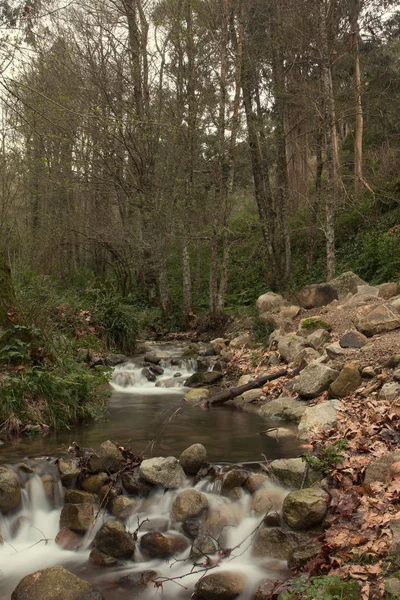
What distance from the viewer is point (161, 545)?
4.73 m

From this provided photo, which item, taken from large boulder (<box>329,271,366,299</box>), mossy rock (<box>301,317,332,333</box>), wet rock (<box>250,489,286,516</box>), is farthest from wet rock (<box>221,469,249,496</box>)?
large boulder (<box>329,271,366,299</box>)

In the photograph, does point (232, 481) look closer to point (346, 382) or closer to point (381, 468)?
point (381, 468)

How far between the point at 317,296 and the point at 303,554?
9.44 meters

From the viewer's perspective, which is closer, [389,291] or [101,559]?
[101,559]

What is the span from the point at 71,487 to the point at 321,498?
2677 mm

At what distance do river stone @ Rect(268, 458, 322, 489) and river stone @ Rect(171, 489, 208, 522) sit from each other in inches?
31.9

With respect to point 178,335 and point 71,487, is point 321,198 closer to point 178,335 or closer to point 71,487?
point 178,335

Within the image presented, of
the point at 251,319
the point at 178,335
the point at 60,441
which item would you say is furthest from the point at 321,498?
the point at 178,335

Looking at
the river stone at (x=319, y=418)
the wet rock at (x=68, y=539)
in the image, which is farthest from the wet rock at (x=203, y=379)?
the wet rock at (x=68, y=539)

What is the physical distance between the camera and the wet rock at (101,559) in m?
4.61

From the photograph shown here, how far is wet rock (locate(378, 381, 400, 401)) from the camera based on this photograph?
22.4 ft

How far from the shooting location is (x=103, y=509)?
5.20m

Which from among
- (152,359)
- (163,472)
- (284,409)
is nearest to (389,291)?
(284,409)

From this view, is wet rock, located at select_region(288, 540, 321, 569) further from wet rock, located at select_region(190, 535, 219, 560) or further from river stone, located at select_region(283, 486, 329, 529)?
wet rock, located at select_region(190, 535, 219, 560)
